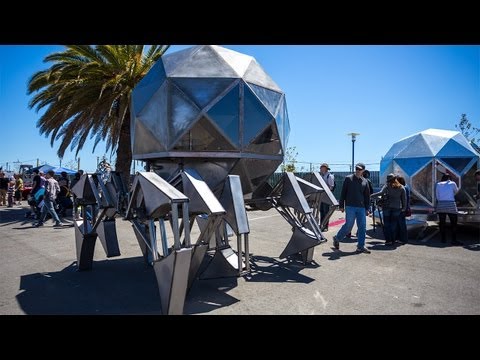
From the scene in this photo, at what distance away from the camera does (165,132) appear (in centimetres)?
525

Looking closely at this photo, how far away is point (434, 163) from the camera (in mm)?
10914

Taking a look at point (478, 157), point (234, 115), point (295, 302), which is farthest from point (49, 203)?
point (478, 157)

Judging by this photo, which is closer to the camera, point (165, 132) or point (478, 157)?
point (165, 132)

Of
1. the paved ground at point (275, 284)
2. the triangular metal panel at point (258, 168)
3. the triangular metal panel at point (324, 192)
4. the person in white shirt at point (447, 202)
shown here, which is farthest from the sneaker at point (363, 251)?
the triangular metal panel at point (258, 168)

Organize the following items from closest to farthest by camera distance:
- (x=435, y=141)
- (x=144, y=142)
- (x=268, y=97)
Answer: (x=144, y=142) → (x=268, y=97) → (x=435, y=141)

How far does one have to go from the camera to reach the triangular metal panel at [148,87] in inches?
218

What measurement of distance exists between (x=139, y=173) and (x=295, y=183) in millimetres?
2996

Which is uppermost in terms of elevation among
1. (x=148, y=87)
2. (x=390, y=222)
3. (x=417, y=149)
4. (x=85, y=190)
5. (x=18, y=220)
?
(x=148, y=87)

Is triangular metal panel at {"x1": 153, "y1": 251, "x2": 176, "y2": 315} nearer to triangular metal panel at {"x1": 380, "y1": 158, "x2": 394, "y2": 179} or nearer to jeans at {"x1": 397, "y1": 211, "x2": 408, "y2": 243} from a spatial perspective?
jeans at {"x1": 397, "y1": 211, "x2": 408, "y2": 243}

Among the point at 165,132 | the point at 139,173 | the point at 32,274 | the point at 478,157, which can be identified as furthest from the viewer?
the point at 478,157

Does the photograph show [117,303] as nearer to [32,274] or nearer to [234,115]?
[32,274]

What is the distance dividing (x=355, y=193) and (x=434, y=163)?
16.0ft

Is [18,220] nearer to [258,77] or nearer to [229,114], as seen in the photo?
[229,114]

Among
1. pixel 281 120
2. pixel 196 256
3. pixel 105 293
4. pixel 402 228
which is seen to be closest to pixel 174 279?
pixel 196 256
